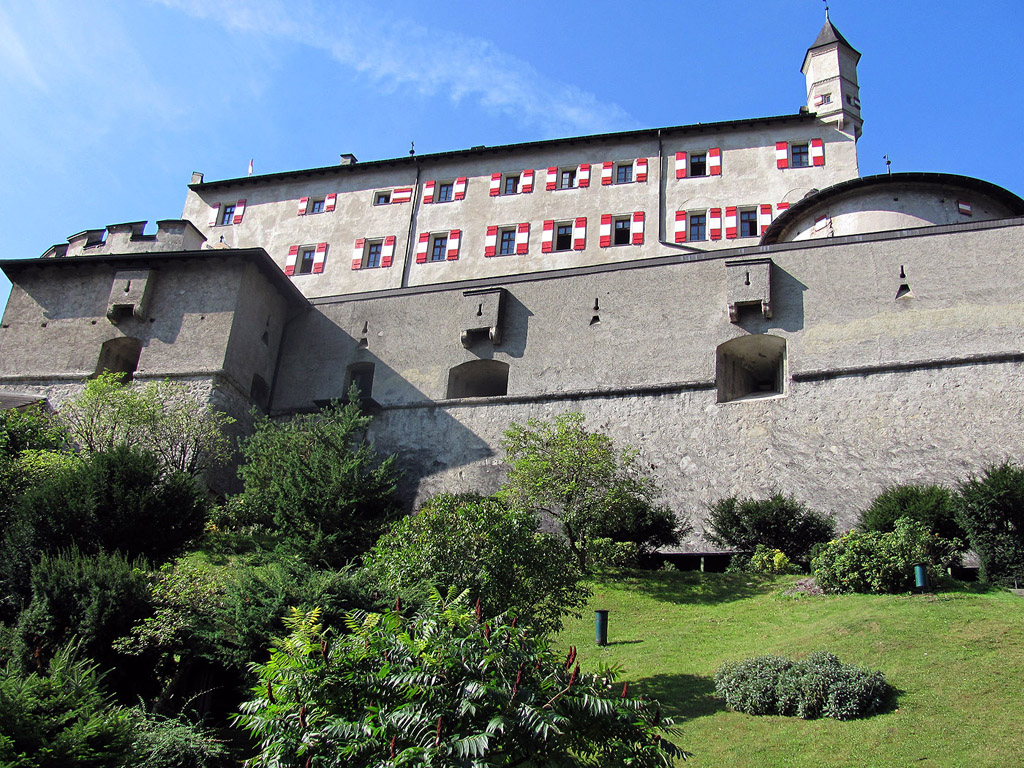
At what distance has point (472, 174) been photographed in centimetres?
3600

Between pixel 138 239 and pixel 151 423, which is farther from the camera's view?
pixel 138 239

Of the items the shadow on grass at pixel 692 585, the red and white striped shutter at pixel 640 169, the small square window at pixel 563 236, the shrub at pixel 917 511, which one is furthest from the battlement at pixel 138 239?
the shrub at pixel 917 511

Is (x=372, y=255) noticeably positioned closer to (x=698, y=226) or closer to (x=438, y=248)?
(x=438, y=248)

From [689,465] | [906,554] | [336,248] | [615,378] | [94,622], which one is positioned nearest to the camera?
[94,622]

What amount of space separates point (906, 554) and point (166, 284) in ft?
69.6

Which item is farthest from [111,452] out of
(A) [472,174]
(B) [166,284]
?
(A) [472,174]

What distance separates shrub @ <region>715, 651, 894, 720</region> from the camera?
35.4 feet

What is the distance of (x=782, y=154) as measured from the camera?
106ft

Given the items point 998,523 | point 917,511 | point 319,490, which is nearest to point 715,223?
point 917,511

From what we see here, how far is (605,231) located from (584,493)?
1513 centimetres

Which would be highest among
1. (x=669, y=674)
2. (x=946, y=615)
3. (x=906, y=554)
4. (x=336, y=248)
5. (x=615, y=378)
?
(x=336, y=248)

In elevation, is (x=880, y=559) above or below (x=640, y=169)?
below

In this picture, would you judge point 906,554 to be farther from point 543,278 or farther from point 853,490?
point 543,278

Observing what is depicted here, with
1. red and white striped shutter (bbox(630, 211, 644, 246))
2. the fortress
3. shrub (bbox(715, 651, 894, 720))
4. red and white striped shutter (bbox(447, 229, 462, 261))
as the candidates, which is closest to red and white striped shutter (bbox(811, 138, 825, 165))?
the fortress
